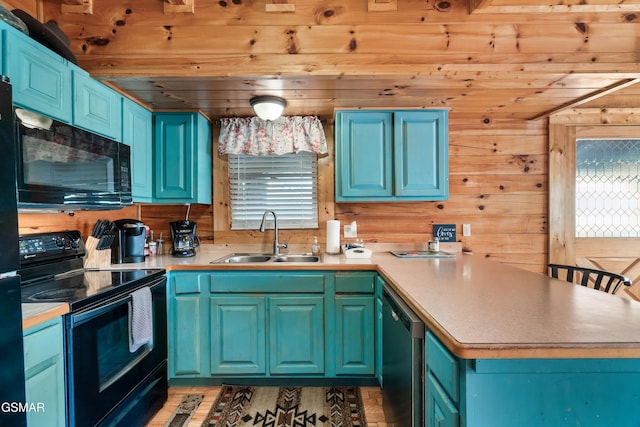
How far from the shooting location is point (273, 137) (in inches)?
96.1

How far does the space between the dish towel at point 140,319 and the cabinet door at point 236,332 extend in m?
0.43

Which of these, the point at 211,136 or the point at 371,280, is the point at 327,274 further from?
the point at 211,136

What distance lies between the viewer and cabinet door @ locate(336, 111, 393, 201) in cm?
229

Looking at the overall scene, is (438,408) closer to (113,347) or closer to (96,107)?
(113,347)

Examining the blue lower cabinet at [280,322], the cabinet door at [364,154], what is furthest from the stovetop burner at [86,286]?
the cabinet door at [364,154]

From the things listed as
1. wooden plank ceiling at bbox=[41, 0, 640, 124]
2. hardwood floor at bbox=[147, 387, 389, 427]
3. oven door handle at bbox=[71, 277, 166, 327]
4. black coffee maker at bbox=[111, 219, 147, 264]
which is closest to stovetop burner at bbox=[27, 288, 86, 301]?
oven door handle at bbox=[71, 277, 166, 327]

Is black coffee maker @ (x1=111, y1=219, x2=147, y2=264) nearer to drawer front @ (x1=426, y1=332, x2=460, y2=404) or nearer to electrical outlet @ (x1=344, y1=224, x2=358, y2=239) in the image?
electrical outlet @ (x1=344, y1=224, x2=358, y2=239)

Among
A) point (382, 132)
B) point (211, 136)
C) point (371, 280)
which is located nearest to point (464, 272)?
point (371, 280)

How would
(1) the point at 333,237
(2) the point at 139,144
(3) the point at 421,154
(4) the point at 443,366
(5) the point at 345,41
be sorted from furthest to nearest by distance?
(1) the point at 333,237 < (3) the point at 421,154 < (2) the point at 139,144 < (5) the point at 345,41 < (4) the point at 443,366

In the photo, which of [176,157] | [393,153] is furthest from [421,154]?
[176,157]

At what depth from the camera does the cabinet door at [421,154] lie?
90.2 inches

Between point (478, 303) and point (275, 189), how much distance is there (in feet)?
6.19

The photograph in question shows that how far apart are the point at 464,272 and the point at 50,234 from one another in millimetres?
2313

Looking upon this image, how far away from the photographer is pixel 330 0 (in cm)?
181
